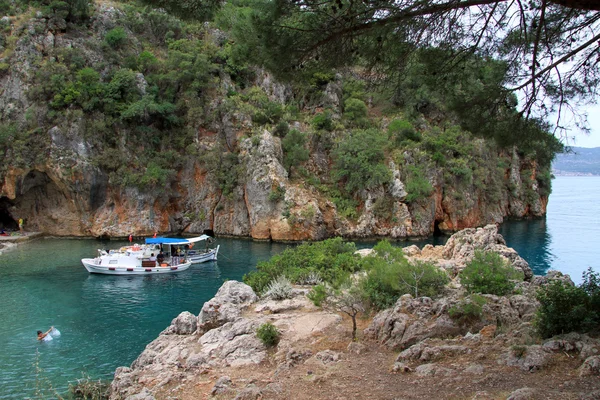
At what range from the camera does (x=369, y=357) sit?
10070mm

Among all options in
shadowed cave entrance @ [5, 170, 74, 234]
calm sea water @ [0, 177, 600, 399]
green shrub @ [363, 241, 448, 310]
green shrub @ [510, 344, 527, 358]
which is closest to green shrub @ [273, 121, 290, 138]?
calm sea water @ [0, 177, 600, 399]

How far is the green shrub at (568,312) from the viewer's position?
833 cm

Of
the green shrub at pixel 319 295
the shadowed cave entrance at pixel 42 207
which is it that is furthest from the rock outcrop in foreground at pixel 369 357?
the shadowed cave entrance at pixel 42 207

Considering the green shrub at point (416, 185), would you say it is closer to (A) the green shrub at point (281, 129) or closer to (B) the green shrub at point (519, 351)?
(A) the green shrub at point (281, 129)

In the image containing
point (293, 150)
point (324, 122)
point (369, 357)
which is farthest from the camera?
point (324, 122)

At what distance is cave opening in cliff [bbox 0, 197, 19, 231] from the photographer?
137 ft

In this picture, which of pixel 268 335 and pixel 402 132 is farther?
pixel 402 132

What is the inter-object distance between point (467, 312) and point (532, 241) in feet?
103

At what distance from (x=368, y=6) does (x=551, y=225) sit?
46.5 metres

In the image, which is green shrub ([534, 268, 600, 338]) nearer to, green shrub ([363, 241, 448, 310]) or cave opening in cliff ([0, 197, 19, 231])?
green shrub ([363, 241, 448, 310])

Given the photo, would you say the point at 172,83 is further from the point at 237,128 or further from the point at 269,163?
the point at 269,163

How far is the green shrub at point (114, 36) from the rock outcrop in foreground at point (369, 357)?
120ft

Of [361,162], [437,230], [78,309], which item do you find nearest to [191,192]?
[361,162]

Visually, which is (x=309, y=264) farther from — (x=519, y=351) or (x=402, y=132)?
(x=402, y=132)
